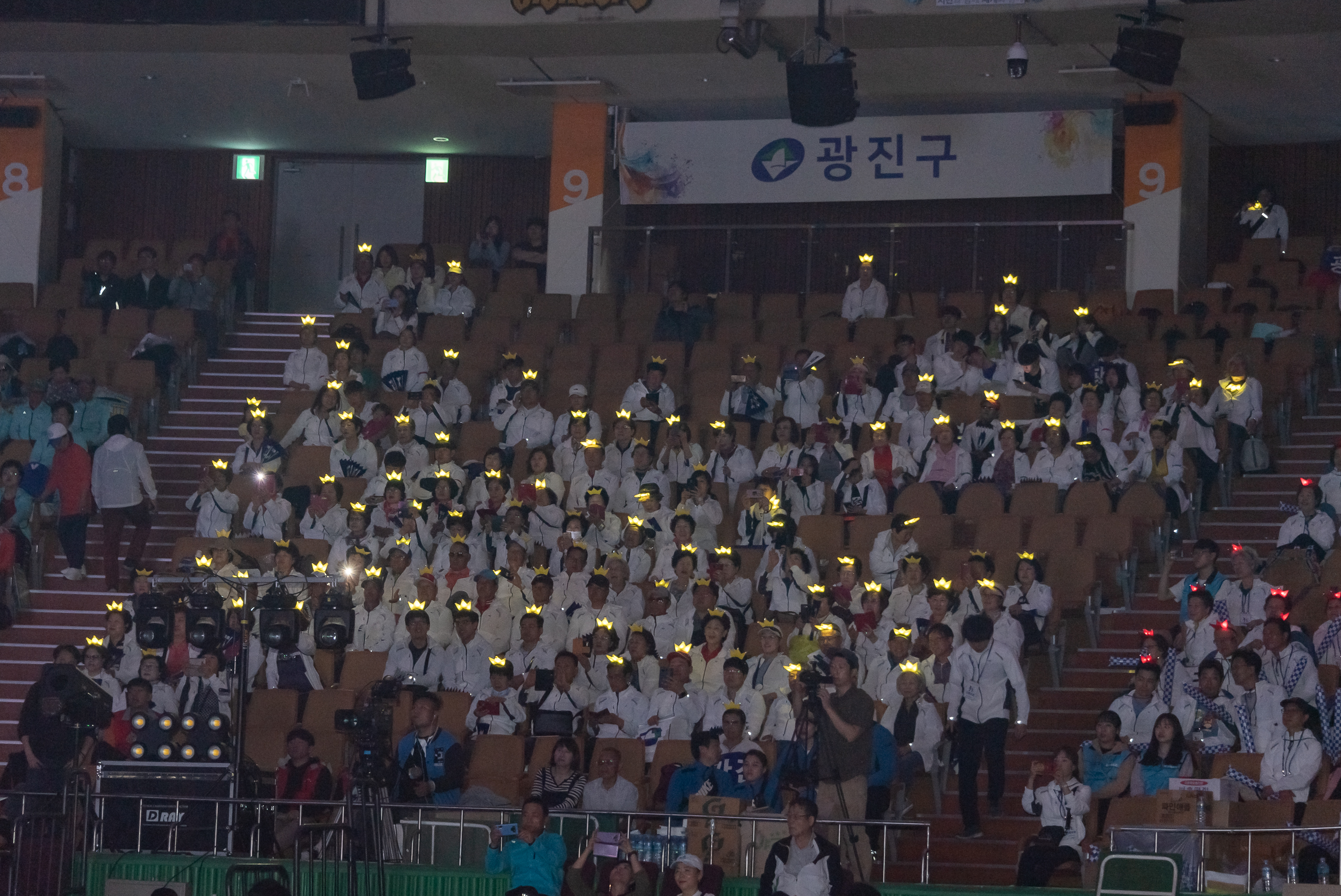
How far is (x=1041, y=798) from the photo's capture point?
404 inches

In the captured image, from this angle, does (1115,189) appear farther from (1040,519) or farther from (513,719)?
(513,719)

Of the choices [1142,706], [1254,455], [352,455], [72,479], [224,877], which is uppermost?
[1254,455]

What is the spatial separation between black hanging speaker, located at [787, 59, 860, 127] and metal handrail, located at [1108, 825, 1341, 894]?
7.15m

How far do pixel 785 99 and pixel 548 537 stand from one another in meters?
6.02

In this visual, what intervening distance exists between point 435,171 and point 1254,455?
9.78 m

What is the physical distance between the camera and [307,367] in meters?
16.8

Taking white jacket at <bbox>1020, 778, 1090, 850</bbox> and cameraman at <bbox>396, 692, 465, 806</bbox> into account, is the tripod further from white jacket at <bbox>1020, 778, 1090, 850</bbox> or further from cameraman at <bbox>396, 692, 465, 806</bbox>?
cameraman at <bbox>396, 692, 465, 806</bbox>

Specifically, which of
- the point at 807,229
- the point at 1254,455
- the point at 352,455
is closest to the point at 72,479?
the point at 352,455

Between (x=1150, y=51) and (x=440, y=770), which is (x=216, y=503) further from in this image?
(x=1150, y=51)

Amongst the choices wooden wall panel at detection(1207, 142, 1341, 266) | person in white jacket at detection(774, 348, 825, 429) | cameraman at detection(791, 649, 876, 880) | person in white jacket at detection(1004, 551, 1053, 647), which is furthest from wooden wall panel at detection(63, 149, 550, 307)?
cameraman at detection(791, 649, 876, 880)

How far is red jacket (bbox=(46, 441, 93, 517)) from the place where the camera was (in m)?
14.8

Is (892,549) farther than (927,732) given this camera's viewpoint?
Yes

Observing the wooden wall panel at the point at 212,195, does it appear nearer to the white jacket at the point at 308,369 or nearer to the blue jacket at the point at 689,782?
the white jacket at the point at 308,369

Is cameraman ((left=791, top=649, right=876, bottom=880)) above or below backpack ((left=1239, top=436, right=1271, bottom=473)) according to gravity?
below
